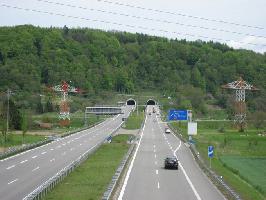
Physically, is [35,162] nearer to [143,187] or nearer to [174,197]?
[143,187]

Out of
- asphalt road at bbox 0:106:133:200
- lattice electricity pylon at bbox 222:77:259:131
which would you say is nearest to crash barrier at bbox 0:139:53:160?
asphalt road at bbox 0:106:133:200

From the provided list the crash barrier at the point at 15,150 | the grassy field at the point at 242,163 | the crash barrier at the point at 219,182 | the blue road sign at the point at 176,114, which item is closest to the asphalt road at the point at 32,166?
the crash barrier at the point at 15,150

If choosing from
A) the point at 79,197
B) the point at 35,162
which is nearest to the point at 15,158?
the point at 35,162

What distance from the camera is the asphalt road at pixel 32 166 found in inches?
1301

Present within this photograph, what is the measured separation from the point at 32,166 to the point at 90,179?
11.6 m

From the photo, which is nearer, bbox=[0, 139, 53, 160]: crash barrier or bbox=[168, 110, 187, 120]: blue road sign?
bbox=[0, 139, 53, 160]: crash barrier

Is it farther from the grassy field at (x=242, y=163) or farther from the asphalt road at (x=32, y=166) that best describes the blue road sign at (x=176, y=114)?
the asphalt road at (x=32, y=166)

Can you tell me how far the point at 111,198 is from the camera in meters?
28.4

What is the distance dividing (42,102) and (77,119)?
28308 millimetres

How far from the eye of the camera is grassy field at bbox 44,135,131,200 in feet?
96.2

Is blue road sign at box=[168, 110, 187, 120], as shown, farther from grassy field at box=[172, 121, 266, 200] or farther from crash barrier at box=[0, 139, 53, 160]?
crash barrier at box=[0, 139, 53, 160]

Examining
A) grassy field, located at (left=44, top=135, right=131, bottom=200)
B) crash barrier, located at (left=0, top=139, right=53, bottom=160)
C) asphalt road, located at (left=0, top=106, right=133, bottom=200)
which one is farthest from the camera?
crash barrier, located at (left=0, top=139, right=53, bottom=160)

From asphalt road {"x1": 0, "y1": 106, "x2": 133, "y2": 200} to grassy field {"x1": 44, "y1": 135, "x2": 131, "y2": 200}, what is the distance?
178 cm

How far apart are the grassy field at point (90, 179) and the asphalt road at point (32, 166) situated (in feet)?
5.85
